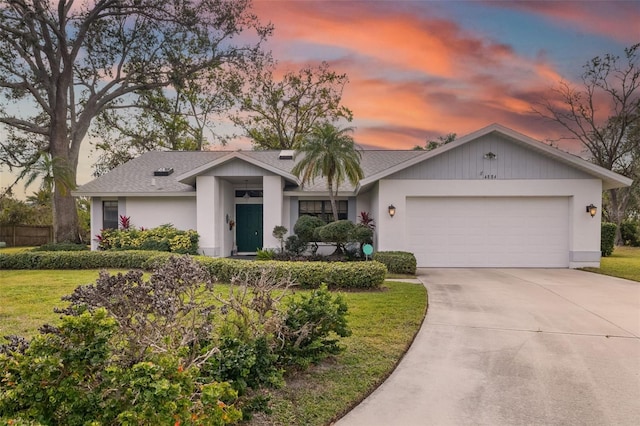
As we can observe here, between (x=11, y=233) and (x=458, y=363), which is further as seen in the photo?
(x=11, y=233)

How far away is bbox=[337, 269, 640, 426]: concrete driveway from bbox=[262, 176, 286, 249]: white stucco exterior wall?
8204 mm

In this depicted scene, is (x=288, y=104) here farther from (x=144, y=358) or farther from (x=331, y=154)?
(x=144, y=358)

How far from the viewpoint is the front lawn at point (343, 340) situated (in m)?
3.38

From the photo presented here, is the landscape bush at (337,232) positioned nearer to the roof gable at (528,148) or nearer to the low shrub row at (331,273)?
the roof gable at (528,148)

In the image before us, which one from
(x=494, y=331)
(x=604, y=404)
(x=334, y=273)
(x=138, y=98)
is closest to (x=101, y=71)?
(x=138, y=98)

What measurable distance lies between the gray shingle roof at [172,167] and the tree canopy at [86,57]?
2642mm

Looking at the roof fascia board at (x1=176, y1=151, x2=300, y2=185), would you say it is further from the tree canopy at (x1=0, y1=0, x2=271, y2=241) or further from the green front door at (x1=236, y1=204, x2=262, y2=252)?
the tree canopy at (x1=0, y1=0, x2=271, y2=241)

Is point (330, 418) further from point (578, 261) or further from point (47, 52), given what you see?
point (47, 52)

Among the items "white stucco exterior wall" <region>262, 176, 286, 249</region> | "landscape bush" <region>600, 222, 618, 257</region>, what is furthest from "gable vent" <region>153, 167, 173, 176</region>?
"landscape bush" <region>600, 222, 618, 257</region>

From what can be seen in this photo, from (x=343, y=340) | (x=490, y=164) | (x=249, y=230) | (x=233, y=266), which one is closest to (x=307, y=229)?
(x=249, y=230)

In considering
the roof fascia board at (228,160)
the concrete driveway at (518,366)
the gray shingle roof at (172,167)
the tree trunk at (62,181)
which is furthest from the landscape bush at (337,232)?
the tree trunk at (62,181)

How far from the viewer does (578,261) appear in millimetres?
12266

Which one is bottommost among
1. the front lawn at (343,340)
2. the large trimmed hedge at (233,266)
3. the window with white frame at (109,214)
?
the front lawn at (343,340)

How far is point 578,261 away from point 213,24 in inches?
859
